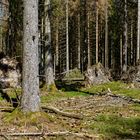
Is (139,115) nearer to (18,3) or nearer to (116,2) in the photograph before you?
(18,3)

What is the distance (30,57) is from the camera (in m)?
12.0

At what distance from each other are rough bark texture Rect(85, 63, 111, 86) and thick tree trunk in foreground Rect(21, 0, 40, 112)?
1406 cm

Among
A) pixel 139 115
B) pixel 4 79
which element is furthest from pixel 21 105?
pixel 4 79

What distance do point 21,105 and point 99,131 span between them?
2.39 metres

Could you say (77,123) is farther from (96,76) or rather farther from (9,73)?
(96,76)

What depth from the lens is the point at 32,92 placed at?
12203mm

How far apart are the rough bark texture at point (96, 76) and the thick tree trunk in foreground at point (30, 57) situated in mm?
14057

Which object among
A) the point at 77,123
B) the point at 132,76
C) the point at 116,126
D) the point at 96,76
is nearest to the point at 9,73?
the point at 96,76

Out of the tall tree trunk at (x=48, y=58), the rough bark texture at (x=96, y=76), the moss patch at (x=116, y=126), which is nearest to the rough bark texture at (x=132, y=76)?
the rough bark texture at (x=96, y=76)

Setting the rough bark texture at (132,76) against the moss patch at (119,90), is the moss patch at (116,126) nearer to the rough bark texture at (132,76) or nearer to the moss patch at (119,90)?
the moss patch at (119,90)

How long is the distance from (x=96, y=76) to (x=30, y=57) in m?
15.2

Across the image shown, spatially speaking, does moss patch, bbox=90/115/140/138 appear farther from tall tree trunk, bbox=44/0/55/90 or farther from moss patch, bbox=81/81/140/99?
tall tree trunk, bbox=44/0/55/90

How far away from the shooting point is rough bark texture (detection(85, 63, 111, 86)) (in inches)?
1046

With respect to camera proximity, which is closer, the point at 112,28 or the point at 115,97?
the point at 115,97
